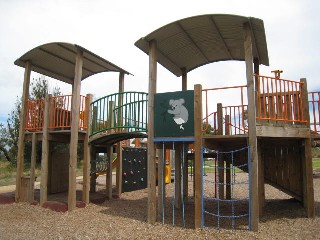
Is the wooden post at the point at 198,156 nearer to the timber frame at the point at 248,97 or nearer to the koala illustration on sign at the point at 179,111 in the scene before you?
the timber frame at the point at 248,97

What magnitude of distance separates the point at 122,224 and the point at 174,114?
3.17m

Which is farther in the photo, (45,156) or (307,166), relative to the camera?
(45,156)

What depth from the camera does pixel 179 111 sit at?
830cm

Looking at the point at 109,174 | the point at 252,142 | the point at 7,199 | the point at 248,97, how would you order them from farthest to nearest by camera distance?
the point at 109,174
the point at 7,199
the point at 248,97
the point at 252,142

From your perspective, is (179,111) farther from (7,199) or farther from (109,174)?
(7,199)

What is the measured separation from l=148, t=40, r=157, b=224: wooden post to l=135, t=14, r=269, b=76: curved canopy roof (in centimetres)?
50

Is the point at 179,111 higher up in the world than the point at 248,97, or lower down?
lower down

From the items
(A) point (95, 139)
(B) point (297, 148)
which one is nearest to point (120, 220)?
(A) point (95, 139)

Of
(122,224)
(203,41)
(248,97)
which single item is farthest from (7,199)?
(248,97)

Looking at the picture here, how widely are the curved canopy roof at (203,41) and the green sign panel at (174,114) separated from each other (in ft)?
5.74

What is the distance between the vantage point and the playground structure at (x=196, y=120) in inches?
309

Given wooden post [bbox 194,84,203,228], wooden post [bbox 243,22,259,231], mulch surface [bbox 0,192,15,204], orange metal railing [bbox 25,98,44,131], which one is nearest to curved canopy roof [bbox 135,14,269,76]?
wooden post [bbox 243,22,259,231]

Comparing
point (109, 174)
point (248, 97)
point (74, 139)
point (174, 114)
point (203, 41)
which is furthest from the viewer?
point (109, 174)

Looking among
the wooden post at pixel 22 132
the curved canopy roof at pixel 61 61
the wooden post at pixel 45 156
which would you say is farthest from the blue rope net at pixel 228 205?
the wooden post at pixel 22 132
